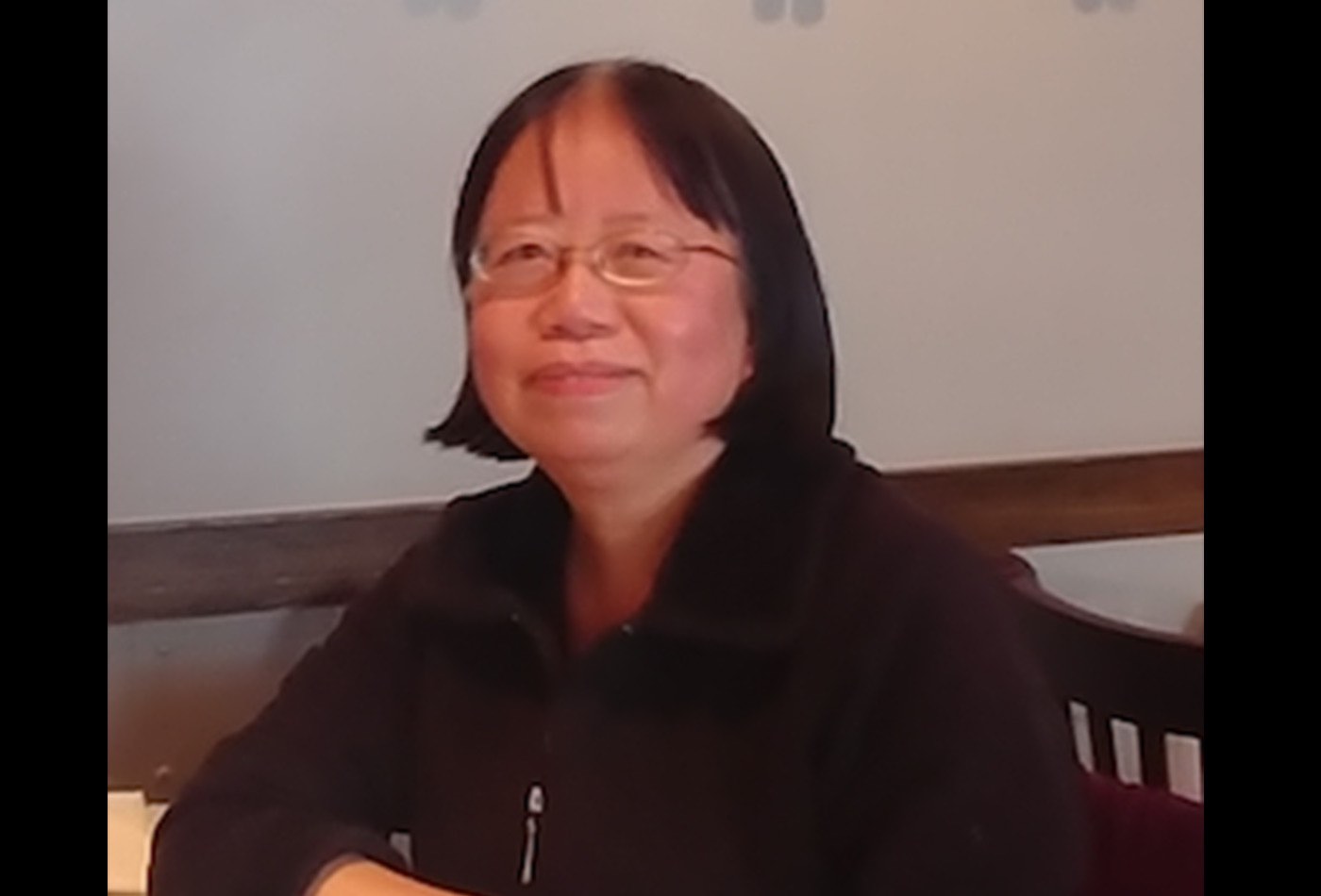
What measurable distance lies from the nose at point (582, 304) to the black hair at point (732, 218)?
0.04 meters

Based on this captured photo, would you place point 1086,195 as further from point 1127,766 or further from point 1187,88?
point 1127,766

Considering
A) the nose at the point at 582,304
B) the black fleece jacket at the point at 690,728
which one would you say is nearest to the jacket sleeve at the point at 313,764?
the black fleece jacket at the point at 690,728

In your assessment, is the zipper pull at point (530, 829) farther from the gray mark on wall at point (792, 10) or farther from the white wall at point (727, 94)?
the gray mark on wall at point (792, 10)

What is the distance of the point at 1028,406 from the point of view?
56cm

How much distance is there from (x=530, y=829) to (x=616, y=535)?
0.31 feet

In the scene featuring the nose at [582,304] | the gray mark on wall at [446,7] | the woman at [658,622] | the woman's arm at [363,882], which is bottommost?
the woman's arm at [363,882]

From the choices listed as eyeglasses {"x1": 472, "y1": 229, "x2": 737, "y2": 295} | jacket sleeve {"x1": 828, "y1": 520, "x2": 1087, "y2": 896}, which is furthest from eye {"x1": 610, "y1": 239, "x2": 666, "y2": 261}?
jacket sleeve {"x1": 828, "y1": 520, "x2": 1087, "y2": 896}

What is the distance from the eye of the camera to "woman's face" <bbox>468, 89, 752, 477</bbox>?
51 centimetres

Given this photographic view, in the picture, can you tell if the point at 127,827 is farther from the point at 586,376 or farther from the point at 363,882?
the point at 586,376

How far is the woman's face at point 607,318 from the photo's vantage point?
506 millimetres

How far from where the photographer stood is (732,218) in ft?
1.69

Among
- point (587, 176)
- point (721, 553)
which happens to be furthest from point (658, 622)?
point (587, 176)
